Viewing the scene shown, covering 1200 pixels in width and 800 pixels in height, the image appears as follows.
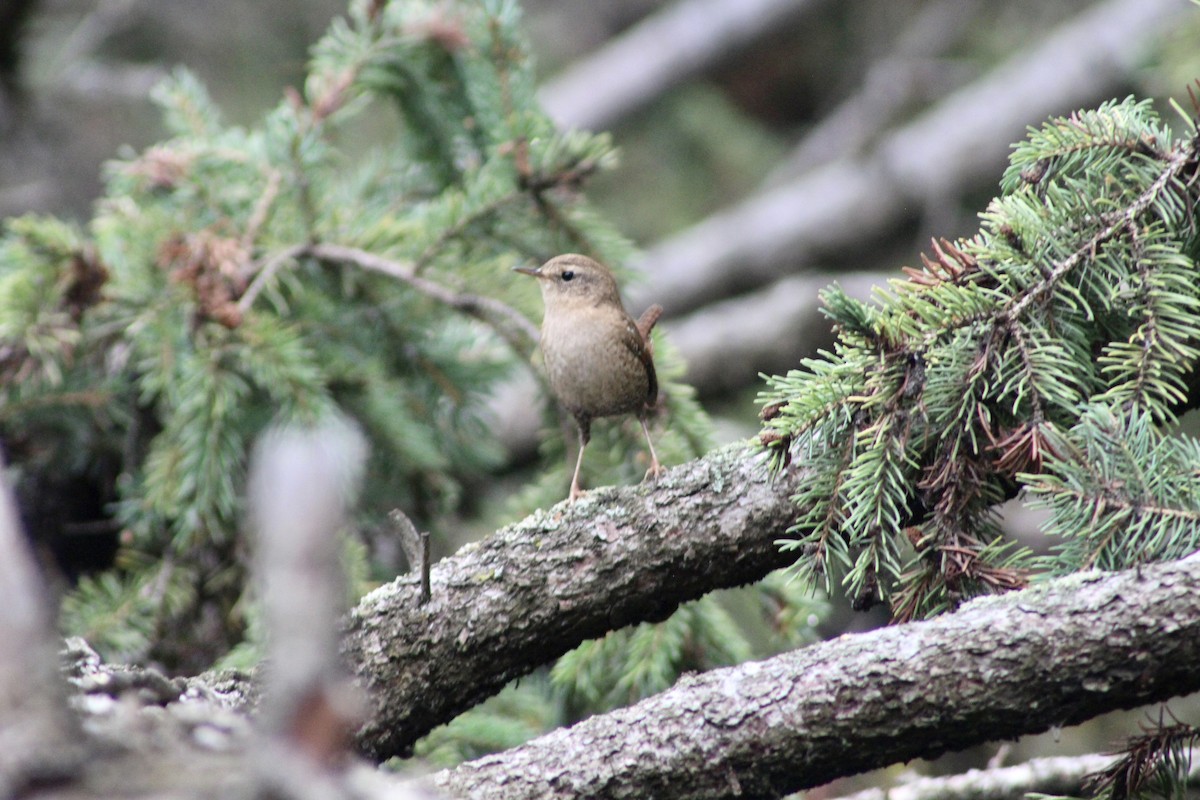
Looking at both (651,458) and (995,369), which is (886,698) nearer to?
(995,369)

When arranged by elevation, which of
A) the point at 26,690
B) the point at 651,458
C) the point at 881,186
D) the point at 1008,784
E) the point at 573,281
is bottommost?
the point at 1008,784

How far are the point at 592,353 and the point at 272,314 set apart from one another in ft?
3.84

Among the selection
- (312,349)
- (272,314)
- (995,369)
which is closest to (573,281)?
(312,349)

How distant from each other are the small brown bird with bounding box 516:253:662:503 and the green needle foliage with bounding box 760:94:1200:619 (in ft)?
3.26

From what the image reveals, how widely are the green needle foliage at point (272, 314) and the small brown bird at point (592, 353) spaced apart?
14cm

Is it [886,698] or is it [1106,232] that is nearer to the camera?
[886,698]

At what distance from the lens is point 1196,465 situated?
1.81 metres

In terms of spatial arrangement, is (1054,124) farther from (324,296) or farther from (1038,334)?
(324,296)

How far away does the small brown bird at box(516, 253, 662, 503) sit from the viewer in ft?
10.1

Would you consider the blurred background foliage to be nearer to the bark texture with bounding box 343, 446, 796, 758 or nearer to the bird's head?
the bird's head

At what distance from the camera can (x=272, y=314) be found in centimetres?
355

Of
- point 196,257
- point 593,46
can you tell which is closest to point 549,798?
point 196,257

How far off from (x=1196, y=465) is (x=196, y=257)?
8.90 ft

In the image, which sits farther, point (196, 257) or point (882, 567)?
point (196, 257)
